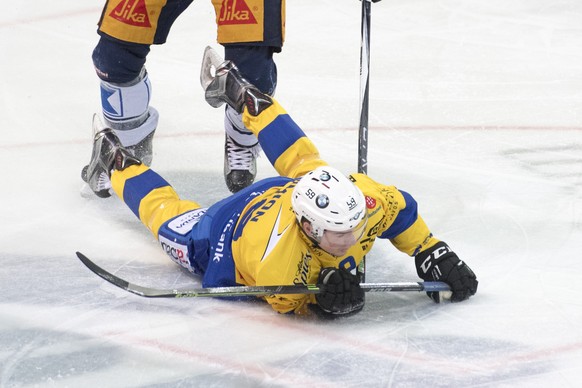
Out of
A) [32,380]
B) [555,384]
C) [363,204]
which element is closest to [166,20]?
[363,204]

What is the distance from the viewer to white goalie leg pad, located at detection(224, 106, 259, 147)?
3717mm

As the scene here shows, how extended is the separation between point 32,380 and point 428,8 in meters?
3.40

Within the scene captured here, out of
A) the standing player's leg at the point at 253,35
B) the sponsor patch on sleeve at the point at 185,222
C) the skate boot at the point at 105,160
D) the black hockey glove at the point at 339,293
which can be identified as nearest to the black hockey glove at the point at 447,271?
the black hockey glove at the point at 339,293

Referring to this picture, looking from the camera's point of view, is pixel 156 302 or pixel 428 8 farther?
pixel 428 8

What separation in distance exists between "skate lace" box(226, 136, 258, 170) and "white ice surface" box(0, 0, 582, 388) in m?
0.13

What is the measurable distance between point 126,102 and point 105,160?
0.91ft

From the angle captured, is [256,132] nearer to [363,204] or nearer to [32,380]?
[363,204]

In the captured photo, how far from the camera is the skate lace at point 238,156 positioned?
378 centimetres

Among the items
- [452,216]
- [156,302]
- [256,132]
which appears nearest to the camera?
[156,302]

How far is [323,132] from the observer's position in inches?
171

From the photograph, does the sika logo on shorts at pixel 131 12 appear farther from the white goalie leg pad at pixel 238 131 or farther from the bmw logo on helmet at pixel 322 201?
the bmw logo on helmet at pixel 322 201

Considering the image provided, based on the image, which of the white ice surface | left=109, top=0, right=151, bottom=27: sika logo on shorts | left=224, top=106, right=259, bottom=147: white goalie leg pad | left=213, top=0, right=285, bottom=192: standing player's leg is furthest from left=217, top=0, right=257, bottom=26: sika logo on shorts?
the white ice surface

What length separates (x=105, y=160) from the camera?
11.6 feet

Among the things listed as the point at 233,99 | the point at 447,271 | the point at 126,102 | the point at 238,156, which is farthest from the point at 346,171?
the point at 447,271
